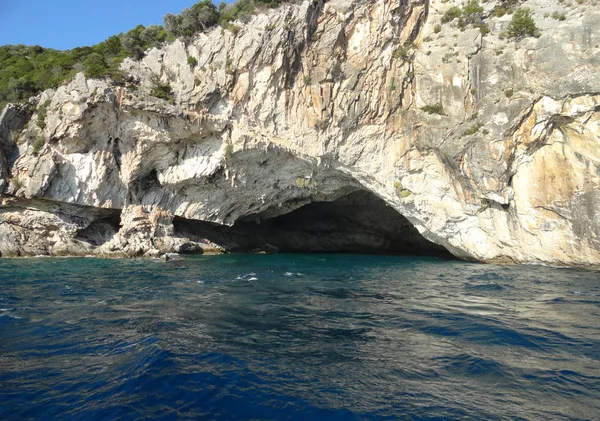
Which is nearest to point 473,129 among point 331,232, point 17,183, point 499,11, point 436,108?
point 436,108

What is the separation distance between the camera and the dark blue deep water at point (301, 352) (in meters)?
5.26

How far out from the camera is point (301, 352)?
7.34 metres

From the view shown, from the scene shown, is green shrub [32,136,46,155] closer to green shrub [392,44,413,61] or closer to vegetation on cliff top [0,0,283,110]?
vegetation on cliff top [0,0,283,110]

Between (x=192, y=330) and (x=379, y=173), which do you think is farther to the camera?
(x=379, y=173)

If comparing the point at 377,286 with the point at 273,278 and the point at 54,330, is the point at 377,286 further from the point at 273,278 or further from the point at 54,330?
the point at 54,330

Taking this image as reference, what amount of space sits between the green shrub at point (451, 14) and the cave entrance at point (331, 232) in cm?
1414

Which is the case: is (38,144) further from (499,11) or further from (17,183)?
(499,11)

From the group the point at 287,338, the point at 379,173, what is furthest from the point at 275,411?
the point at 379,173

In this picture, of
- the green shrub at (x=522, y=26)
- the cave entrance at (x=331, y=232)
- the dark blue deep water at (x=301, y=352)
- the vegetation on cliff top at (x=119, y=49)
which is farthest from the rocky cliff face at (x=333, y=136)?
the dark blue deep water at (x=301, y=352)

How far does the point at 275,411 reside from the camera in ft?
16.8

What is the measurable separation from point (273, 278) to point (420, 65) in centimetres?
1581

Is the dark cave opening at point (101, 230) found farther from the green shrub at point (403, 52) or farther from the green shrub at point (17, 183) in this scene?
the green shrub at point (403, 52)

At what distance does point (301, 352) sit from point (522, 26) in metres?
21.4

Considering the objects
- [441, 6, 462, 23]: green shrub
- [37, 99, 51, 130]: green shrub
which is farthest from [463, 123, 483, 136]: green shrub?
[37, 99, 51, 130]: green shrub
